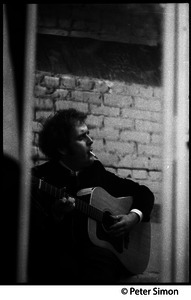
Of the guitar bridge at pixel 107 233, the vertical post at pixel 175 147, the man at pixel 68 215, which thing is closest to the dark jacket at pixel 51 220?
the man at pixel 68 215

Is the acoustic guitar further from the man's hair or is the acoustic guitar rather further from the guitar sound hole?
the man's hair

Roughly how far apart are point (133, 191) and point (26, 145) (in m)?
0.79

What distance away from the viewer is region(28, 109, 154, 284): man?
9.62 feet

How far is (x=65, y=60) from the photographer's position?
124 inches

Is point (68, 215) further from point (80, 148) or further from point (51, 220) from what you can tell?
point (80, 148)

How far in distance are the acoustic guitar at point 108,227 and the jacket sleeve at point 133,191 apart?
0.04 meters

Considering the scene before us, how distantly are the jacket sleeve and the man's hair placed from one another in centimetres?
34

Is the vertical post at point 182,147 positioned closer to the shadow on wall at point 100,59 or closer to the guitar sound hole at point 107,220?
the shadow on wall at point 100,59

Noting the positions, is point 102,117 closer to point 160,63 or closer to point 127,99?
point 127,99

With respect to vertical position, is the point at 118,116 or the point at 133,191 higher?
the point at 118,116

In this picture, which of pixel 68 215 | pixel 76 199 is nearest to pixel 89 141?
pixel 76 199

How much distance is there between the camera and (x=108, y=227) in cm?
303

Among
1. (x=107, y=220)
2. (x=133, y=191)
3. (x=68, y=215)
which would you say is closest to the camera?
(x=68, y=215)

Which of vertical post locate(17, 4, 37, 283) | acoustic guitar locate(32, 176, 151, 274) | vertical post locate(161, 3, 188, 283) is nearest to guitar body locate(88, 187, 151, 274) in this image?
acoustic guitar locate(32, 176, 151, 274)
